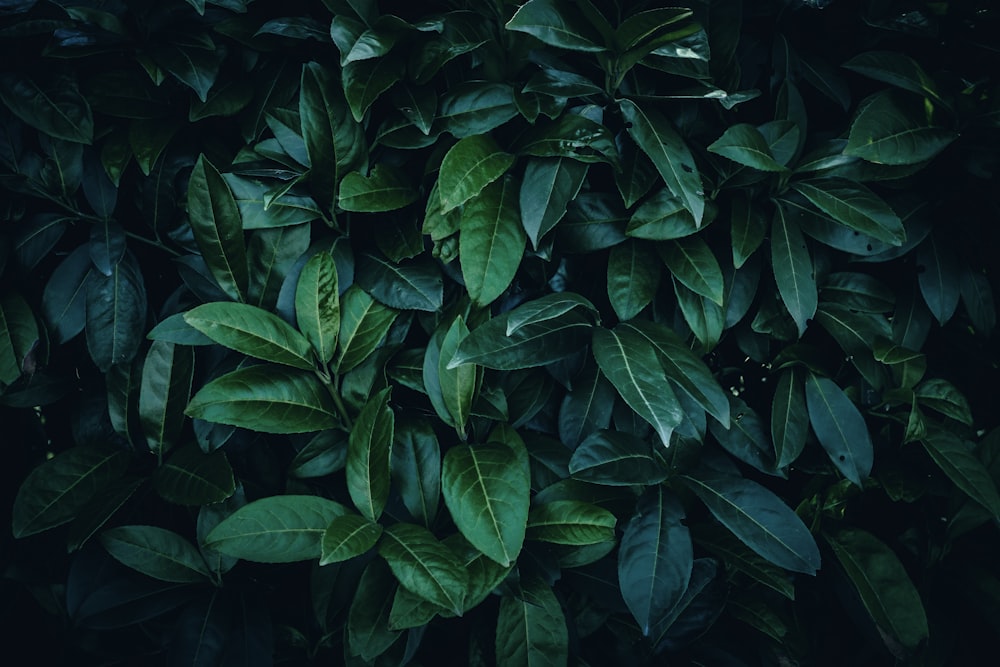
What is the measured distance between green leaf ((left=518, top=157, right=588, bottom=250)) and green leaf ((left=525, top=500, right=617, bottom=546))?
20.3 inches

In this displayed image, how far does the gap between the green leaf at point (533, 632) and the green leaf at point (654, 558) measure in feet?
0.50

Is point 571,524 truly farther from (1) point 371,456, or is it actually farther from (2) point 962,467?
(2) point 962,467

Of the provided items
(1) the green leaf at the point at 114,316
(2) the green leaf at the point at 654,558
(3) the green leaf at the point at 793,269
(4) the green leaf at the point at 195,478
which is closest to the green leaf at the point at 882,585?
(2) the green leaf at the point at 654,558

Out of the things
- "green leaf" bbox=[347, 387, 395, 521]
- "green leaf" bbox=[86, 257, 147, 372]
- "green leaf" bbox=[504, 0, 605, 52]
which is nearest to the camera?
"green leaf" bbox=[504, 0, 605, 52]

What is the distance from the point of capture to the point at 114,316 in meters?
1.48

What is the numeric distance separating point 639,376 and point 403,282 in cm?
50

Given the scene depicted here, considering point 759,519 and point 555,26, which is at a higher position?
point 555,26

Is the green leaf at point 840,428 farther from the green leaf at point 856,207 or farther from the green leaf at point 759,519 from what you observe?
the green leaf at point 856,207

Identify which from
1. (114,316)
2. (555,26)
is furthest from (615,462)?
(114,316)

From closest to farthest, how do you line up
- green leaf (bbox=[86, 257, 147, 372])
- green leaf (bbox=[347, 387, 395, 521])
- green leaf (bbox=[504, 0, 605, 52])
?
green leaf (bbox=[504, 0, 605, 52]), green leaf (bbox=[347, 387, 395, 521]), green leaf (bbox=[86, 257, 147, 372])

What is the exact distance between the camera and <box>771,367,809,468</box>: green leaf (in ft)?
5.01

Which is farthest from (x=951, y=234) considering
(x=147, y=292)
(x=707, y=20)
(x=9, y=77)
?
(x=9, y=77)

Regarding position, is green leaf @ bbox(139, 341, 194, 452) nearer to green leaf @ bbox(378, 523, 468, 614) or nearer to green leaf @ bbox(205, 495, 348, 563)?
green leaf @ bbox(205, 495, 348, 563)

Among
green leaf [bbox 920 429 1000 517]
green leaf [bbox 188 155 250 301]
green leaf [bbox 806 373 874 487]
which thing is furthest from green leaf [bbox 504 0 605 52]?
green leaf [bbox 920 429 1000 517]
